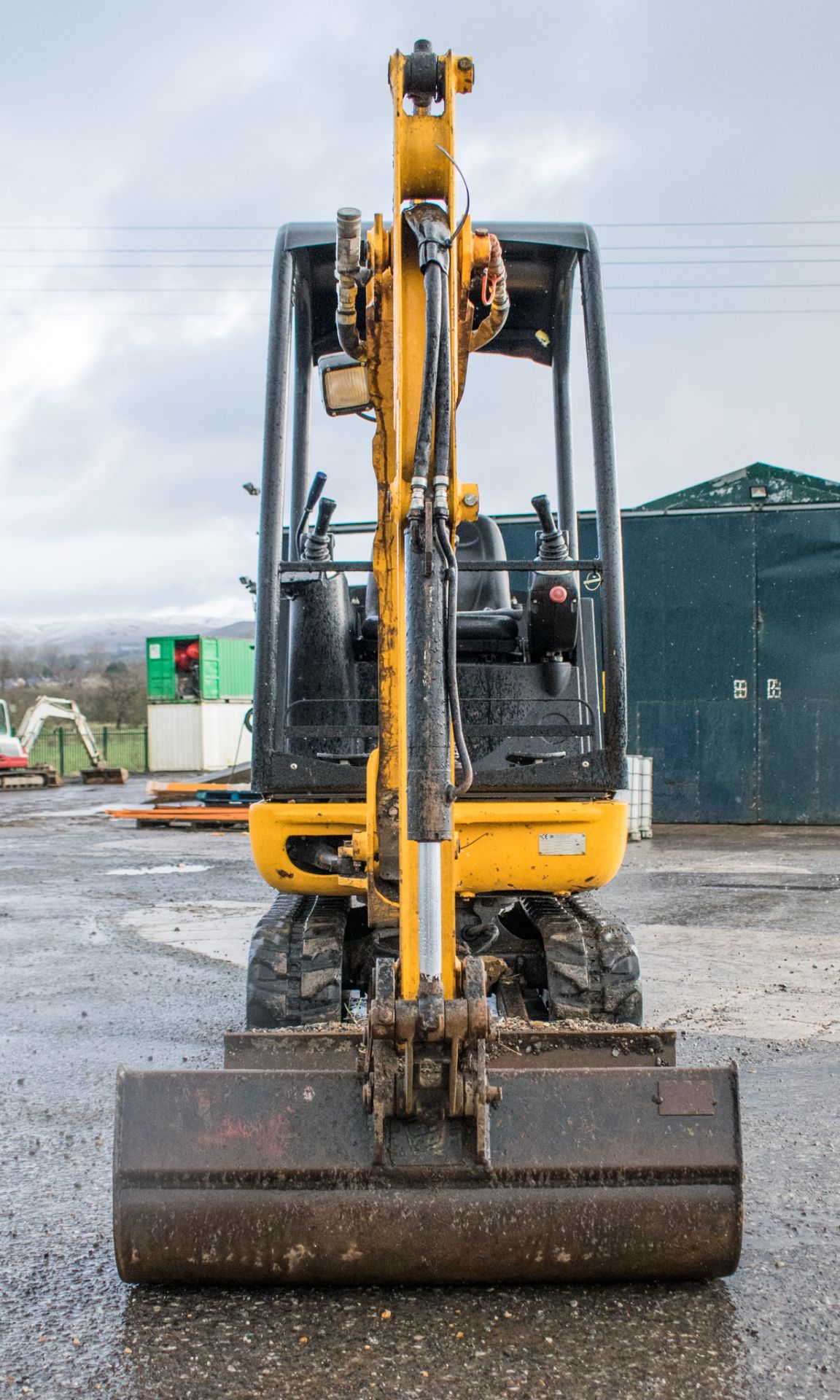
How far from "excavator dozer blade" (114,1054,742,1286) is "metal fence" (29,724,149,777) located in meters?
36.4

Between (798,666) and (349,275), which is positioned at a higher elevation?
(349,275)

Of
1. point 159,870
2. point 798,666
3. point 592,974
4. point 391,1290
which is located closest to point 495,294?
point 592,974

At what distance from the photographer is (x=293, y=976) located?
4.19m

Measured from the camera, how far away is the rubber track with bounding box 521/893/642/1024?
4.20m

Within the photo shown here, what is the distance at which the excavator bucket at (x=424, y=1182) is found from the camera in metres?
2.71

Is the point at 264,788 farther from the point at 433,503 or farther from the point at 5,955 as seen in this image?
the point at 5,955

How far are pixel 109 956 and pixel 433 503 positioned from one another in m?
5.52

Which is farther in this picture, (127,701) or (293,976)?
(127,701)

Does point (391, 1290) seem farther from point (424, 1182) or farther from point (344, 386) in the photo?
point (344, 386)

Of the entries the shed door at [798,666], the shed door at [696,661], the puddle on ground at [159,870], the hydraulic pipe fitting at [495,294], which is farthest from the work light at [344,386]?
the shed door at [798,666]

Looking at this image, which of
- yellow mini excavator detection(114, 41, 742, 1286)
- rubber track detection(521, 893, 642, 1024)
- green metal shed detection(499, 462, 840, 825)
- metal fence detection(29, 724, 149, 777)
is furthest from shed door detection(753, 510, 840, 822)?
metal fence detection(29, 724, 149, 777)

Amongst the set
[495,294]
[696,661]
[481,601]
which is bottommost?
[481,601]

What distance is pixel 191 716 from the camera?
110 ft

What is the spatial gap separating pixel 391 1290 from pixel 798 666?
14175mm
